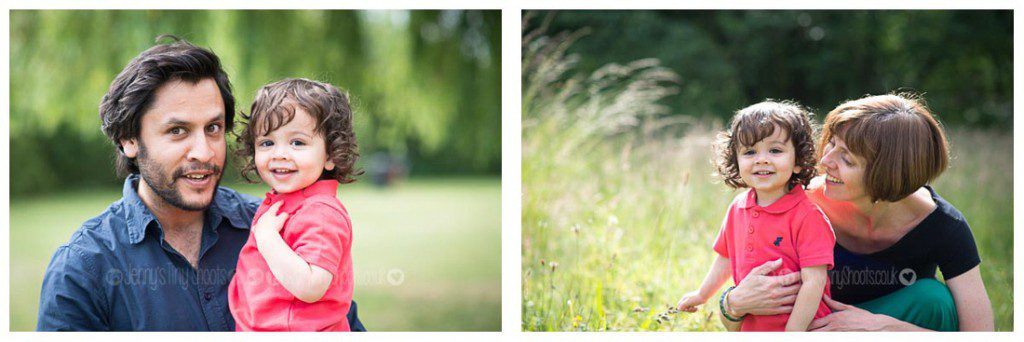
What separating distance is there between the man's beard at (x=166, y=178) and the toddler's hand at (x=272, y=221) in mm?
235

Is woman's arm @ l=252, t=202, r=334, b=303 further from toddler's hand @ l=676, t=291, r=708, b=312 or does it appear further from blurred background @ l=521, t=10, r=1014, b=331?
blurred background @ l=521, t=10, r=1014, b=331

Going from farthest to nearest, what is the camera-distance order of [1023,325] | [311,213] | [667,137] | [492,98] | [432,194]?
[432,194]
[667,137]
[492,98]
[1023,325]
[311,213]

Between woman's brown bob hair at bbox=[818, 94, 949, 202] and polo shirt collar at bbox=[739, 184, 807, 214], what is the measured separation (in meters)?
0.22

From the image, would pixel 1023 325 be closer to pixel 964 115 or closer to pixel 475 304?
pixel 475 304

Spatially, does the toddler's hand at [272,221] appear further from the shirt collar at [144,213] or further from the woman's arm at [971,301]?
the woman's arm at [971,301]

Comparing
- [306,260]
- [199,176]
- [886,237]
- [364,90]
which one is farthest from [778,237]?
[364,90]

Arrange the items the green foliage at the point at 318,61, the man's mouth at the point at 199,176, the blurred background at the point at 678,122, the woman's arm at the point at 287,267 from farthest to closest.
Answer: the green foliage at the point at 318,61 < the blurred background at the point at 678,122 < the man's mouth at the point at 199,176 < the woman's arm at the point at 287,267

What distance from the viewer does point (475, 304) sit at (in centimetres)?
487

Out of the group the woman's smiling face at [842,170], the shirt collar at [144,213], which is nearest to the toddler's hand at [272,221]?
the shirt collar at [144,213]

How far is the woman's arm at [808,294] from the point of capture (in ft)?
8.63

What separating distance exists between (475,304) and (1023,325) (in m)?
2.57

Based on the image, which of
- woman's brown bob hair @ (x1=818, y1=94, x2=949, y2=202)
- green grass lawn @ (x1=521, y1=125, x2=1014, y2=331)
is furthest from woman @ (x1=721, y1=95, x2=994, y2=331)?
green grass lawn @ (x1=521, y1=125, x2=1014, y2=331)
